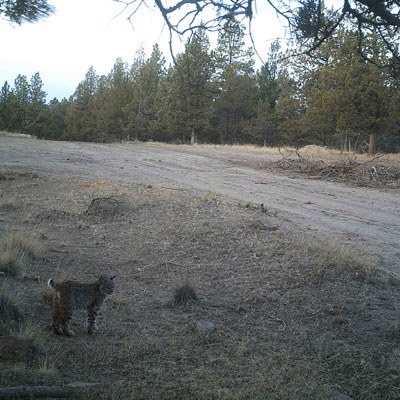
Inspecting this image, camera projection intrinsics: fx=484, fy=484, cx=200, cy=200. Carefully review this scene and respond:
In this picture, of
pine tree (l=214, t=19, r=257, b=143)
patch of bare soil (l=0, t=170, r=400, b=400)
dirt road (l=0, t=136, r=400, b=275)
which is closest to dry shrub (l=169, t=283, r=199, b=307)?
patch of bare soil (l=0, t=170, r=400, b=400)

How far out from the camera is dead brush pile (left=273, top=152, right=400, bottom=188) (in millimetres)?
15125

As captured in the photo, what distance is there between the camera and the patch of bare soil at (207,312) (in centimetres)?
345

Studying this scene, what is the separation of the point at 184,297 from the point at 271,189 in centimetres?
A: 866

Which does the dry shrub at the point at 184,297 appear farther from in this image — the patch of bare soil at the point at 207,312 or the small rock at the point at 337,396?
the small rock at the point at 337,396

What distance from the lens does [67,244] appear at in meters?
6.95

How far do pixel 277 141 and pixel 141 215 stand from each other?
132 feet

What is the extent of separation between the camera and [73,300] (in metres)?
4.09

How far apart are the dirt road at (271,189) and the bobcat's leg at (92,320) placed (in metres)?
3.96

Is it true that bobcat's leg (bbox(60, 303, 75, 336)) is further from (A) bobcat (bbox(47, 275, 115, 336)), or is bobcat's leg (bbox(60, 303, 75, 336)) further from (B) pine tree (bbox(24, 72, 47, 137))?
(B) pine tree (bbox(24, 72, 47, 137))

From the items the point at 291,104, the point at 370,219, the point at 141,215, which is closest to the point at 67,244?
the point at 141,215

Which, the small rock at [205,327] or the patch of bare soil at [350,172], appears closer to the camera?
the small rock at [205,327]

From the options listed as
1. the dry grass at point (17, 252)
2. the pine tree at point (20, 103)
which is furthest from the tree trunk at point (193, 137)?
the dry grass at point (17, 252)

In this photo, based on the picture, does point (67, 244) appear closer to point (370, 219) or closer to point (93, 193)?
point (93, 193)

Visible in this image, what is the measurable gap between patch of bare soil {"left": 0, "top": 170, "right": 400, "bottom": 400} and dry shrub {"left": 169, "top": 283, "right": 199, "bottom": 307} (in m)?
0.01
